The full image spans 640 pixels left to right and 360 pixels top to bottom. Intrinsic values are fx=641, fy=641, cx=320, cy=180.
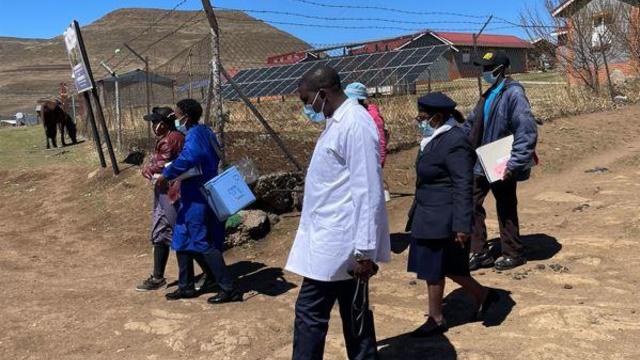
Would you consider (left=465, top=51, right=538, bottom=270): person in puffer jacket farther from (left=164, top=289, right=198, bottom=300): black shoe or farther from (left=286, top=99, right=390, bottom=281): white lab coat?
(left=164, top=289, right=198, bottom=300): black shoe

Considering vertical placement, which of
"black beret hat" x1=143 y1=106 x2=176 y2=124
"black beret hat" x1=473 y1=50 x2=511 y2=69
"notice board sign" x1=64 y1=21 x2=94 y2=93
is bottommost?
"black beret hat" x1=143 y1=106 x2=176 y2=124

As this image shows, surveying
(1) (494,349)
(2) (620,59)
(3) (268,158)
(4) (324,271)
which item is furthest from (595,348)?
(2) (620,59)

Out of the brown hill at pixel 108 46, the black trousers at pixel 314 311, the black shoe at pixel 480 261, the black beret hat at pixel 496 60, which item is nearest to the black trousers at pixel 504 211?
the black shoe at pixel 480 261

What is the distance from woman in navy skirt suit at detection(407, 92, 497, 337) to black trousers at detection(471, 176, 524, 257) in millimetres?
1250

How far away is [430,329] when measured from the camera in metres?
4.12

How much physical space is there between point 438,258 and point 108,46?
84071 mm

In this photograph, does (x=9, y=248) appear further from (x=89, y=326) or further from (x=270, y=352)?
(x=270, y=352)

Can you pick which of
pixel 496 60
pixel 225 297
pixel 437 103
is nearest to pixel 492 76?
pixel 496 60

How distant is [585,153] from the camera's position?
34.9 feet

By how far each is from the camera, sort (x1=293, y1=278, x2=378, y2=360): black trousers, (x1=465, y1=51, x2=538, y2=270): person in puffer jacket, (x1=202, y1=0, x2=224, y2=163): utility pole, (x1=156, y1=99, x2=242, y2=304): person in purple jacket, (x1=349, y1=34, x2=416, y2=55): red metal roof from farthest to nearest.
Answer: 1. (x1=349, y1=34, x2=416, y2=55): red metal roof
2. (x1=202, y1=0, x2=224, y2=163): utility pole
3. (x1=156, y1=99, x2=242, y2=304): person in purple jacket
4. (x1=465, y1=51, x2=538, y2=270): person in puffer jacket
5. (x1=293, y1=278, x2=378, y2=360): black trousers

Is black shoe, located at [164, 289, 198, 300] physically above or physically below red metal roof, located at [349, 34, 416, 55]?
below

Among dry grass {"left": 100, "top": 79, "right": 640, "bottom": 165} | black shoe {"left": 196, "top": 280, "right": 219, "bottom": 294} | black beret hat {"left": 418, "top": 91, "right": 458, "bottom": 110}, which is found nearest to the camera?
black beret hat {"left": 418, "top": 91, "right": 458, "bottom": 110}

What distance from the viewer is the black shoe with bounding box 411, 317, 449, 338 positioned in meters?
4.13

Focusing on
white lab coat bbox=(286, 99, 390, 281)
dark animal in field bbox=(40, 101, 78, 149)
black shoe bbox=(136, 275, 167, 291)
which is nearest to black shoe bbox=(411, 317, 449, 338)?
white lab coat bbox=(286, 99, 390, 281)
